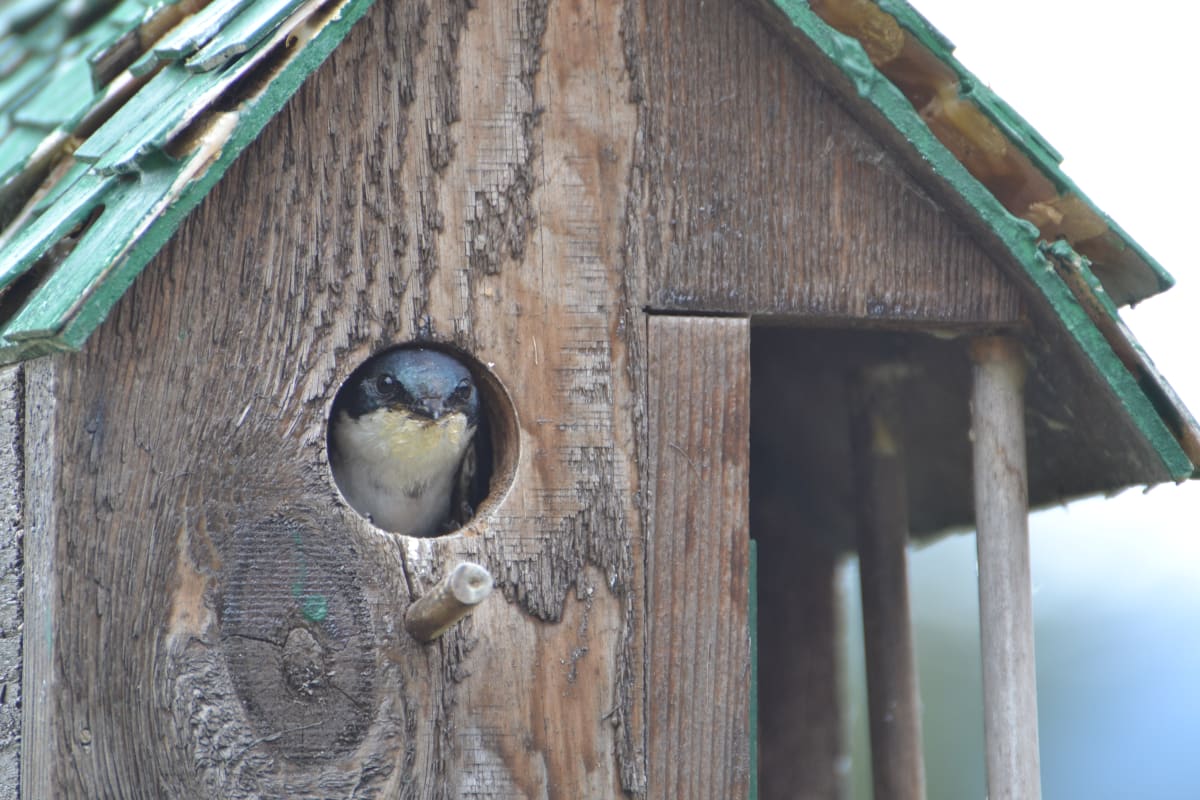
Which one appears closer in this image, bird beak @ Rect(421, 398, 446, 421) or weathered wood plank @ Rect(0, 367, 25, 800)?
weathered wood plank @ Rect(0, 367, 25, 800)

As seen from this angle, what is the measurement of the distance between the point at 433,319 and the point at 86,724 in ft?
2.42

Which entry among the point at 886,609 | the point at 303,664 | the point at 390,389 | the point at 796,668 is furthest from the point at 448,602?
the point at 796,668

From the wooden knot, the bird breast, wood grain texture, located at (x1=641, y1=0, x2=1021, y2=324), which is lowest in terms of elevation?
the wooden knot

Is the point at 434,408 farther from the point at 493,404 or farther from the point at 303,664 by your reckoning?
the point at 303,664

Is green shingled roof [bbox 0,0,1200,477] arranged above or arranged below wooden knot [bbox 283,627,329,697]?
above

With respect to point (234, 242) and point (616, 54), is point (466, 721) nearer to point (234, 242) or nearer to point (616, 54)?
point (234, 242)

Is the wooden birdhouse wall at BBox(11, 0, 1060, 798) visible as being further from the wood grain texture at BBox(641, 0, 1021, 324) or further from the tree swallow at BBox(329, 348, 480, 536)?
the tree swallow at BBox(329, 348, 480, 536)

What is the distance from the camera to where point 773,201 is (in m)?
2.63

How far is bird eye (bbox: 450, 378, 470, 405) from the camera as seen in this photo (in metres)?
2.92

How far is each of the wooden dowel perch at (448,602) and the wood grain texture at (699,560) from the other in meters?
0.37

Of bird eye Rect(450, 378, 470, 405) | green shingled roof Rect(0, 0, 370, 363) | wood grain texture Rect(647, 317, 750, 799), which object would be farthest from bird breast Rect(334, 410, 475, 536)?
green shingled roof Rect(0, 0, 370, 363)

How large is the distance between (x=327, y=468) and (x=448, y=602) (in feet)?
1.17

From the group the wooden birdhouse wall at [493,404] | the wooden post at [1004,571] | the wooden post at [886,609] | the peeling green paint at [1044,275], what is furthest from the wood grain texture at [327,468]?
the wooden post at [886,609]

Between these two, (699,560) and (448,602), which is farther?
(699,560)
